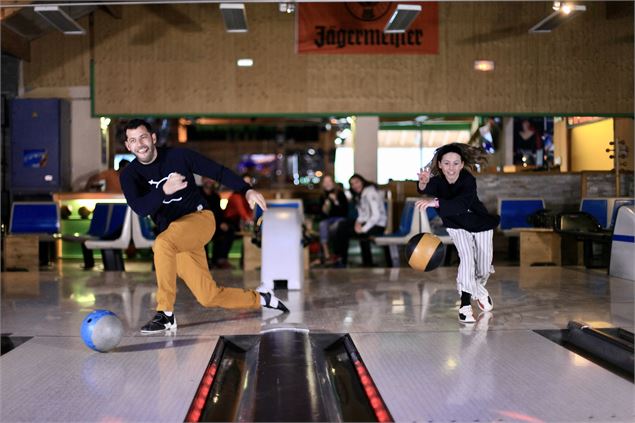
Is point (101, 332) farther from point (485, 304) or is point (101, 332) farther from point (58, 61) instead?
point (58, 61)

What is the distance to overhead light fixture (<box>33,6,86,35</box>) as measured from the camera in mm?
10281

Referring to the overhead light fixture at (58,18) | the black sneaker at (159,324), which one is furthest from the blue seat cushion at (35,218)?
the black sneaker at (159,324)

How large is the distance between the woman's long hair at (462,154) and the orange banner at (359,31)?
754 centimetres

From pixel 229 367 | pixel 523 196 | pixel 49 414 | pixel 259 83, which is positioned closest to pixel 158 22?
pixel 259 83

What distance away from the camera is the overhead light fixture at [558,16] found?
1095cm

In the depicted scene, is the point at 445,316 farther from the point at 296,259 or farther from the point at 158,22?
the point at 158,22

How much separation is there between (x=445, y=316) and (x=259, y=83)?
7981 mm

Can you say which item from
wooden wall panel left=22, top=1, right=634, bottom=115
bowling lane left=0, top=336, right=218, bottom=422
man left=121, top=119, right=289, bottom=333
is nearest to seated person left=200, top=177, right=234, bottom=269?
wooden wall panel left=22, top=1, right=634, bottom=115

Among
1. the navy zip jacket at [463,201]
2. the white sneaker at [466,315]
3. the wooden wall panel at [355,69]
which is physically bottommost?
the white sneaker at [466,315]

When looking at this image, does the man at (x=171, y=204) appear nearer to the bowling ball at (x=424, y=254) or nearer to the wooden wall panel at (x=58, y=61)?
the bowling ball at (x=424, y=254)

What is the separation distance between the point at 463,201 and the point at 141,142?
234 cm

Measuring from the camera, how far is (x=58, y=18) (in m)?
10.7

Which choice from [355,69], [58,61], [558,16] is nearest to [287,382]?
[558,16]

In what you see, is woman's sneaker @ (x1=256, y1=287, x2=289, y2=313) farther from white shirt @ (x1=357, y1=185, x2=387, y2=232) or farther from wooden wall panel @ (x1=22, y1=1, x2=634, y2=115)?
wooden wall panel @ (x1=22, y1=1, x2=634, y2=115)
